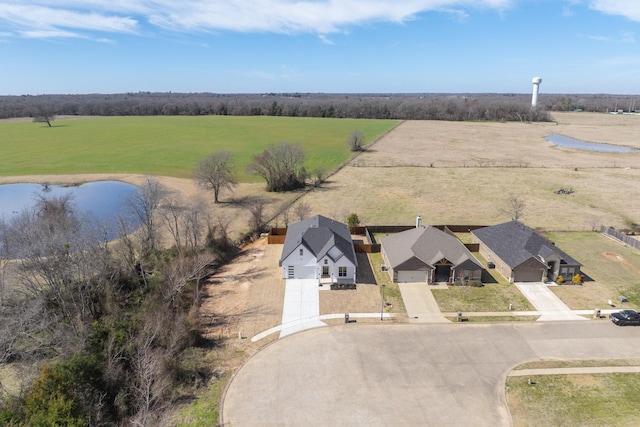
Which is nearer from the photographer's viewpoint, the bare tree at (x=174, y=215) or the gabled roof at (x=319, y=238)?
the gabled roof at (x=319, y=238)

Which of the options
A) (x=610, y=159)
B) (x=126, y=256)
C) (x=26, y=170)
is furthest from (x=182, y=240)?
(x=610, y=159)

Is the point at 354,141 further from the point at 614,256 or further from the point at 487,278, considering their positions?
the point at 487,278

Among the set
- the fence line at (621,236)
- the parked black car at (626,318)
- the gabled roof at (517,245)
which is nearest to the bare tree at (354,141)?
the fence line at (621,236)

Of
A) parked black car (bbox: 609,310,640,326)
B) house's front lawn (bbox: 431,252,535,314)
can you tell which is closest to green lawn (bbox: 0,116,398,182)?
house's front lawn (bbox: 431,252,535,314)

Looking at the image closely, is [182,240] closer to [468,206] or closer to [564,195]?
[468,206]

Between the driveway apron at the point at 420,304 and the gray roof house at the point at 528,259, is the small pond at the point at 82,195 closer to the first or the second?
the driveway apron at the point at 420,304

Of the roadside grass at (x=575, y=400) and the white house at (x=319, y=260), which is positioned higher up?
the white house at (x=319, y=260)

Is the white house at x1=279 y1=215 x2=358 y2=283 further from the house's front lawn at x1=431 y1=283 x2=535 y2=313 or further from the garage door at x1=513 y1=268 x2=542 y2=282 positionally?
the garage door at x1=513 y1=268 x2=542 y2=282
